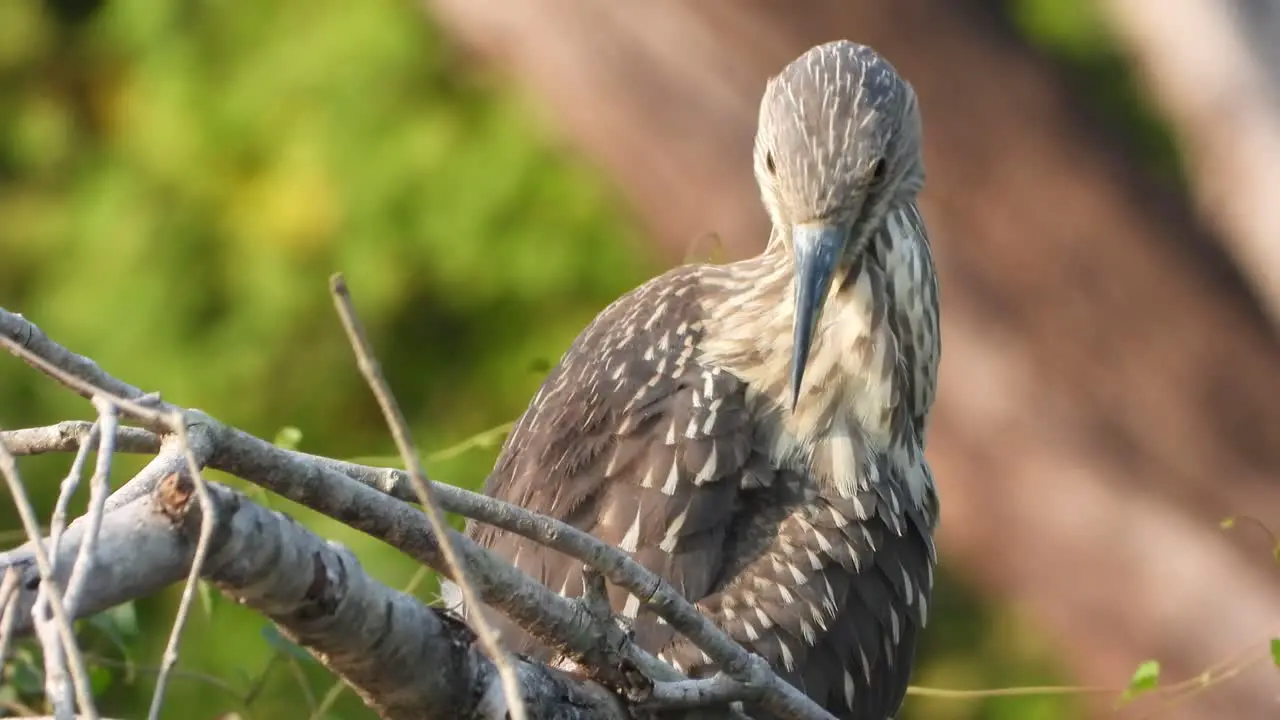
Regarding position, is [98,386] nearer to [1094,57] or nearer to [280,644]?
[280,644]

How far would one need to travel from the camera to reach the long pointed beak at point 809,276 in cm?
213

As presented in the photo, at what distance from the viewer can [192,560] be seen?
1135 mm

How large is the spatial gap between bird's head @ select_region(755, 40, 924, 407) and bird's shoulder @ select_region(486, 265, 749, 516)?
19 cm

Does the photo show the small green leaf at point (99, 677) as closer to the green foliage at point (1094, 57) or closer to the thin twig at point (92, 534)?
the thin twig at point (92, 534)

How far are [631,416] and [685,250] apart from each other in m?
2.55

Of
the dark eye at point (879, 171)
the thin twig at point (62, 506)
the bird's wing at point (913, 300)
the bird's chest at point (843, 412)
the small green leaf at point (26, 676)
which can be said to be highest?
the dark eye at point (879, 171)

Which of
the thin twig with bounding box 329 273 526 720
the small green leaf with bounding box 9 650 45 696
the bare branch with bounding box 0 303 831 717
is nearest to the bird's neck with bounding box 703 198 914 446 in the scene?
the bare branch with bounding box 0 303 831 717

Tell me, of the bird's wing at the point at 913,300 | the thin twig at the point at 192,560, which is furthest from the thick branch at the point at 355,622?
the bird's wing at the point at 913,300

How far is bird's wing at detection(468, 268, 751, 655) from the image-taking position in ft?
7.31

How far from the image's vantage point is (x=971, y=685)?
210 inches

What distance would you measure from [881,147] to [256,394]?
330 cm

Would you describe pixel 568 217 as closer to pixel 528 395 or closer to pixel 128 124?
pixel 528 395

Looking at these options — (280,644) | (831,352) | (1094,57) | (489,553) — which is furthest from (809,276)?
(1094,57)

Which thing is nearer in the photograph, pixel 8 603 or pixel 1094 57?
Result: pixel 8 603
